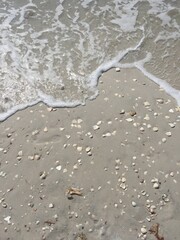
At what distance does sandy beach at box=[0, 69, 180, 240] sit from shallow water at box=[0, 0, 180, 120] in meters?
0.36

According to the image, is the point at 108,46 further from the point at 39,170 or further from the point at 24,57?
the point at 39,170

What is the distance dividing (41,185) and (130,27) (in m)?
3.84

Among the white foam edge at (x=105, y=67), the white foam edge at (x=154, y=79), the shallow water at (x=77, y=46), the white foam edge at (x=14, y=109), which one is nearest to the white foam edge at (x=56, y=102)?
the shallow water at (x=77, y=46)

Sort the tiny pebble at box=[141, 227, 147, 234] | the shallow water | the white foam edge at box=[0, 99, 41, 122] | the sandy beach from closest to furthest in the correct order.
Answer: the tiny pebble at box=[141, 227, 147, 234] → the sandy beach → the white foam edge at box=[0, 99, 41, 122] → the shallow water

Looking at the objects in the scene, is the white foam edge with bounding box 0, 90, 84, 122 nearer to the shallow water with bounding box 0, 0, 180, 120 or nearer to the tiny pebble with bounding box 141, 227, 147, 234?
the shallow water with bounding box 0, 0, 180, 120

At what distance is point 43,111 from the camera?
5.28m

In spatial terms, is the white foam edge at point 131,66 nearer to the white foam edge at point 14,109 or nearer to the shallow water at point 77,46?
the shallow water at point 77,46

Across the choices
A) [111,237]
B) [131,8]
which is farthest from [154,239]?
[131,8]

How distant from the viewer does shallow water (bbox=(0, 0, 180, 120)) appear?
18.3 ft

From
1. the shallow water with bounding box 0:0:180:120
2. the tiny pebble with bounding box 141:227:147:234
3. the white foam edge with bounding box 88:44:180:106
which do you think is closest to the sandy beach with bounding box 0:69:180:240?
the tiny pebble with bounding box 141:227:147:234

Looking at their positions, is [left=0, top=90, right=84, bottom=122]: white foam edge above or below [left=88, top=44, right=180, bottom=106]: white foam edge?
below

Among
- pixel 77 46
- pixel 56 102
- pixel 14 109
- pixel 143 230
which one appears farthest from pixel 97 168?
pixel 77 46

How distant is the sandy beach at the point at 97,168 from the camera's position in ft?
13.1

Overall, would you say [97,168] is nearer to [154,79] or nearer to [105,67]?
[154,79]
